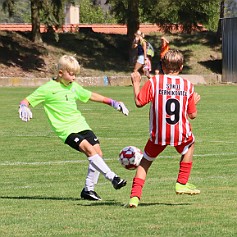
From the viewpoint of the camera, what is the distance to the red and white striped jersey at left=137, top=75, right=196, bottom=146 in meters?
9.45

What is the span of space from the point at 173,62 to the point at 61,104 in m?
1.64

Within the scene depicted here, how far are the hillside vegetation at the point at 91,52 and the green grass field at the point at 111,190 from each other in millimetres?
26291

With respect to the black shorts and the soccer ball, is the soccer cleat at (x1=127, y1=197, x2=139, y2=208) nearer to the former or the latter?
the soccer ball

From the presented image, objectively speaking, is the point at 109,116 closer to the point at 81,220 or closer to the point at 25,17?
the point at 81,220

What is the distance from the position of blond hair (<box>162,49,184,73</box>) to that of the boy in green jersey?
0.84 meters

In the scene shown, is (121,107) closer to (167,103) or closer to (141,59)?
(167,103)

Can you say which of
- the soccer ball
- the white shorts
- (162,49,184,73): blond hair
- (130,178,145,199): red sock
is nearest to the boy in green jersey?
the soccer ball

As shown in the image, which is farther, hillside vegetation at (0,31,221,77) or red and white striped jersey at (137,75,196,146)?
hillside vegetation at (0,31,221,77)

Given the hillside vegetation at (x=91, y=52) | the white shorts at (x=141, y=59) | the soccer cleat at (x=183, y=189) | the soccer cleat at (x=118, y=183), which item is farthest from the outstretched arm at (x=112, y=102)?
the hillside vegetation at (x=91, y=52)

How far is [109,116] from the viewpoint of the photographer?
24344mm

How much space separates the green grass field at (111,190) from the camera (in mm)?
8203

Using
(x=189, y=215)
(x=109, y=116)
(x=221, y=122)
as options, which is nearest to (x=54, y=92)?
(x=189, y=215)

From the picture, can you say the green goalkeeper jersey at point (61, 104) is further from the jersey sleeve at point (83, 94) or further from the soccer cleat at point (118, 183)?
the soccer cleat at point (118, 183)

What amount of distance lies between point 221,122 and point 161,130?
12323mm
